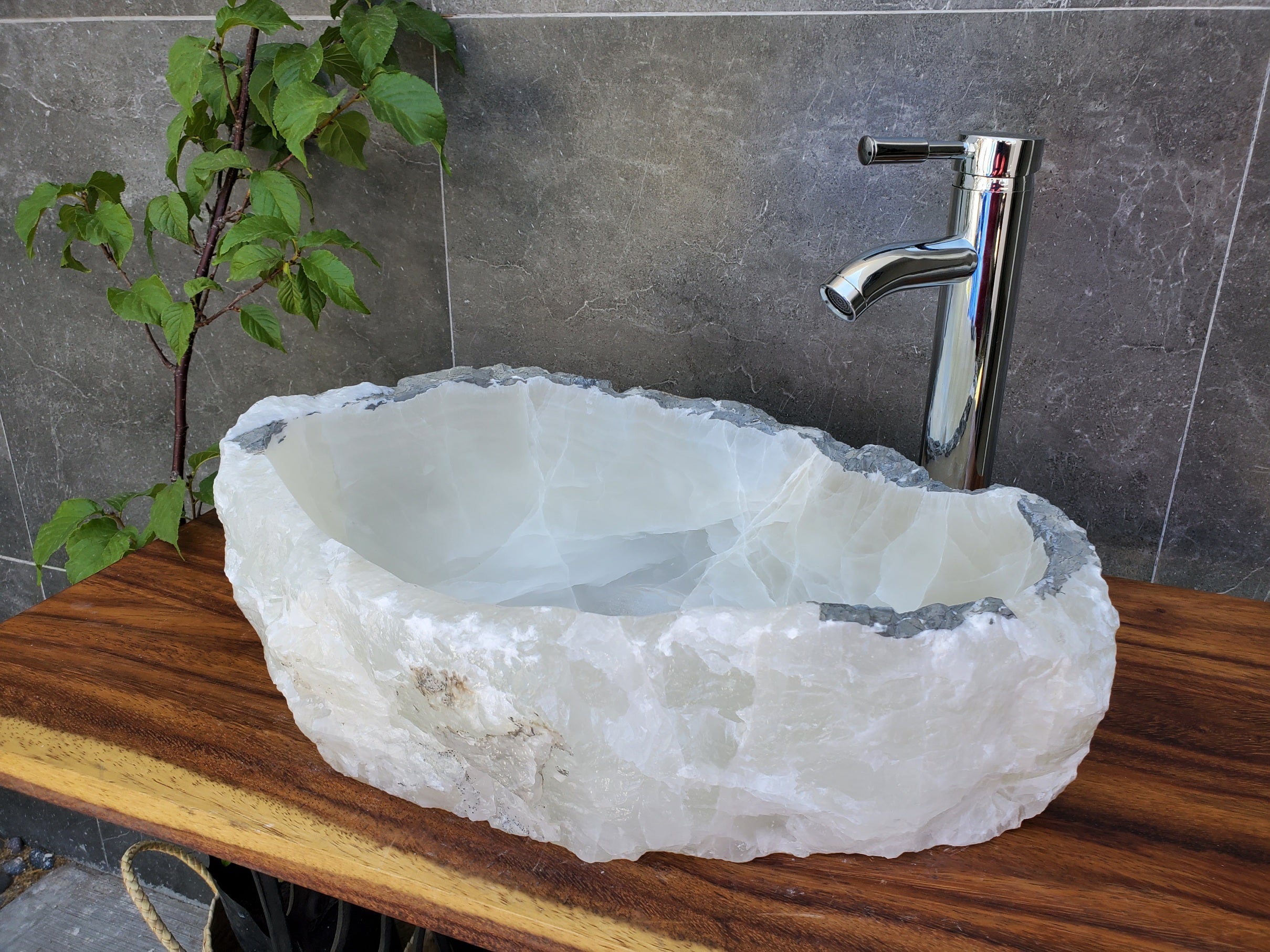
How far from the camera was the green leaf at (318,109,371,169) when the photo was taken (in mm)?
848

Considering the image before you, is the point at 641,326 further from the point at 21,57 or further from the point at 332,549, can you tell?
the point at 21,57

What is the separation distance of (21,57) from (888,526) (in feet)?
3.42

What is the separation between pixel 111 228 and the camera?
0.88 metres

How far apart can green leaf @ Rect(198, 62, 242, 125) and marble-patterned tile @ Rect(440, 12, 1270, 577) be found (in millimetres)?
190

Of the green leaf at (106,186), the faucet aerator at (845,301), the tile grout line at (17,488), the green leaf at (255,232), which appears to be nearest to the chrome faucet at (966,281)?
the faucet aerator at (845,301)

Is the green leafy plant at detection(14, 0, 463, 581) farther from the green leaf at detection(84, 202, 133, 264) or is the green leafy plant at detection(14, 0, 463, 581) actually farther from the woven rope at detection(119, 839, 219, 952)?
the woven rope at detection(119, 839, 219, 952)

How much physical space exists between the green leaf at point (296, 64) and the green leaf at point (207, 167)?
2.8 inches

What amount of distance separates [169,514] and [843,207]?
0.61 m

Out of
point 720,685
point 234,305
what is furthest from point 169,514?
point 720,685

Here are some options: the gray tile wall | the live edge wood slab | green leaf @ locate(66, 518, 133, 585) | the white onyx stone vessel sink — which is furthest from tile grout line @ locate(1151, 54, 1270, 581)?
green leaf @ locate(66, 518, 133, 585)

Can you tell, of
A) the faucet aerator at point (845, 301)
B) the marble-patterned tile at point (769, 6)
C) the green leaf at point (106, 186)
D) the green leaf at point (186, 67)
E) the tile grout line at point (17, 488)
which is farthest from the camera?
the tile grout line at point (17, 488)

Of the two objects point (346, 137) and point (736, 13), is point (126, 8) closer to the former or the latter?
point (346, 137)

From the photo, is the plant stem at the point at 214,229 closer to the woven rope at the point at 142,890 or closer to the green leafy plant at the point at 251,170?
the green leafy plant at the point at 251,170

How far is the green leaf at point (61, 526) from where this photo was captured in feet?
3.00
